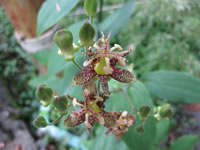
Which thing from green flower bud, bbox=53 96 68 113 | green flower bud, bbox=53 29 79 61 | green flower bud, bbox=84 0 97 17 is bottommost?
green flower bud, bbox=53 96 68 113

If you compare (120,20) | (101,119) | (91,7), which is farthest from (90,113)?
(120,20)

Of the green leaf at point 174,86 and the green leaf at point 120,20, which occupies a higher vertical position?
the green leaf at point 120,20

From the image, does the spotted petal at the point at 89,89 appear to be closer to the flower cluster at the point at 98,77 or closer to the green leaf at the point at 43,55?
the flower cluster at the point at 98,77

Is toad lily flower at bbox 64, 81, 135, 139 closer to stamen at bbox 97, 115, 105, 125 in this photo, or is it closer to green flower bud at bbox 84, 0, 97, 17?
stamen at bbox 97, 115, 105, 125

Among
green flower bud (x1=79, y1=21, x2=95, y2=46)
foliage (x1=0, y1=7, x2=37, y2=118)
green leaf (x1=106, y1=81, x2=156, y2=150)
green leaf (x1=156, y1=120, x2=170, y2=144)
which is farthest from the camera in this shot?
foliage (x1=0, y1=7, x2=37, y2=118)

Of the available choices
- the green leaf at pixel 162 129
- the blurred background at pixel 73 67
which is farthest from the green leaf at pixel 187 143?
the green leaf at pixel 162 129

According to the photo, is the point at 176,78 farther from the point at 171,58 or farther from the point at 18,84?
the point at 18,84

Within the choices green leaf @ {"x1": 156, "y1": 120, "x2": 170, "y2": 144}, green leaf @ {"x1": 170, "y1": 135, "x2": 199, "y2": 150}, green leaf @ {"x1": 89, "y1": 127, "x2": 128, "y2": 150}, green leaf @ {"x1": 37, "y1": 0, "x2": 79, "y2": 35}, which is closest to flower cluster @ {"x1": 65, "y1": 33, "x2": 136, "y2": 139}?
green leaf @ {"x1": 37, "y1": 0, "x2": 79, "y2": 35}
